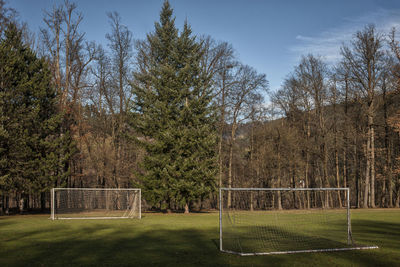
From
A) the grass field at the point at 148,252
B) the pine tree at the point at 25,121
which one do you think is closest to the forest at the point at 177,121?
the pine tree at the point at 25,121

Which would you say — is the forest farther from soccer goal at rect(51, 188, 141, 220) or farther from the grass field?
the grass field

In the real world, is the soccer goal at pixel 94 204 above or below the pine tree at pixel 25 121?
below

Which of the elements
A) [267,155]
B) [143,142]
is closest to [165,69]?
[143,142]

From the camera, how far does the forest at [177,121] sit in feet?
93.8

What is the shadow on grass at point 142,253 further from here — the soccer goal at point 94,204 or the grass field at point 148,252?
the soccer goal at point 94,204

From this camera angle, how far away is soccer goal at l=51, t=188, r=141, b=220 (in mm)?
25578

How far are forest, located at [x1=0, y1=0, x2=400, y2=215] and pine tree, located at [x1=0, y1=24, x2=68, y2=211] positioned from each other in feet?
0.27

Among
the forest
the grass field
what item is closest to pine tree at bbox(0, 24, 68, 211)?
the forest

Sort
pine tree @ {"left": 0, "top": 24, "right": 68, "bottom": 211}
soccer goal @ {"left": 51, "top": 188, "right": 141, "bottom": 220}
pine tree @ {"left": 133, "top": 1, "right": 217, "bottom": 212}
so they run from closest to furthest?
soccer goal @ {"left": 51, "top": 188, "right": 141, "bottom": 220}, pine tree @ {"left": 0, "top": 24, "right": 68, "bottom": 211}, pine tree @ {"left": 133, "top": 1, "right": 217, "bottom": 212}

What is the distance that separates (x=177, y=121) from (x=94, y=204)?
354 inches

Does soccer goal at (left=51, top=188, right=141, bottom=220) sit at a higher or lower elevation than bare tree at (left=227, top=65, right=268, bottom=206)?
lower

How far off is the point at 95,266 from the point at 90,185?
3478 centimetres

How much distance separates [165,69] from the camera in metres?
30.3

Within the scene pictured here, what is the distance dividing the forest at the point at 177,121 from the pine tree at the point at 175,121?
11cm
